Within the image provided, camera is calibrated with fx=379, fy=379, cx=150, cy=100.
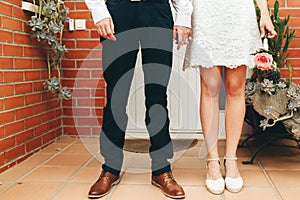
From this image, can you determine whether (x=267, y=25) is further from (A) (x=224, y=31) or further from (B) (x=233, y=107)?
(B) (x=233, y=107)

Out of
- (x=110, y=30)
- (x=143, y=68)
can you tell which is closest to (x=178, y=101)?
(x=143, y=68)

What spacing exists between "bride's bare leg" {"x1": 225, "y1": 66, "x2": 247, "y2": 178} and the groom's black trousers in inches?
12.0

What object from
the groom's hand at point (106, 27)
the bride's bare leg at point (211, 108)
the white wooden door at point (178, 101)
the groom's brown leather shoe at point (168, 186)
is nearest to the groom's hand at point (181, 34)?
the bride's bare leg at point (211, 108)

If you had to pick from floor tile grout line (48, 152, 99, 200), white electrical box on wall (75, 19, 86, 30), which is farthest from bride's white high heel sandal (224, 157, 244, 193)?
white electrical box on wall (75, 19, 86, 30)

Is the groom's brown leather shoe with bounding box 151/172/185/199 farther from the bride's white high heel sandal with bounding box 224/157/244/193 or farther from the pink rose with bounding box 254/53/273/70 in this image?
the pink rose with bounding box 254/53/273/70

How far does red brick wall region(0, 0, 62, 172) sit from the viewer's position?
2162 millimetres

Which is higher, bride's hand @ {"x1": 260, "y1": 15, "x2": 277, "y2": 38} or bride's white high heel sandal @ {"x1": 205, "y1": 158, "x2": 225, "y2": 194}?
bride's hand @ {"x1": 260, "y1": 15, "x2": 277, "y2": 38}

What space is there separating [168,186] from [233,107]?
0.50 m

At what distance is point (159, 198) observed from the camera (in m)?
→ 1.76

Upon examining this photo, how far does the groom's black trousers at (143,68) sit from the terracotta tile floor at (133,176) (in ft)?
0.53

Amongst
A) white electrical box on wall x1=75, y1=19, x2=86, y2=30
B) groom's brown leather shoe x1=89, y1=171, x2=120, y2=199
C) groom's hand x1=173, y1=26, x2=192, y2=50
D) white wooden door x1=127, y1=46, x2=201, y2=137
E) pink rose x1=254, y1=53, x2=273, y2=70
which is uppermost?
white electrical box on wall x1=75, y1=19, x2=86, y2=30

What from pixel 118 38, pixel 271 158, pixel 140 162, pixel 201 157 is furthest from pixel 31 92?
pixel 271 158

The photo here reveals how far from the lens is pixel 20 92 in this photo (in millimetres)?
2352

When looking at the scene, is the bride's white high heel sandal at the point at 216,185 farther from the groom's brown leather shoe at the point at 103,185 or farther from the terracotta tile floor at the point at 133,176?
the groom's brown leather shoe at the point at 103,185
